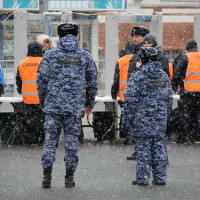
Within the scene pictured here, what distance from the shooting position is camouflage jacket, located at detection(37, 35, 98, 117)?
24.1ft

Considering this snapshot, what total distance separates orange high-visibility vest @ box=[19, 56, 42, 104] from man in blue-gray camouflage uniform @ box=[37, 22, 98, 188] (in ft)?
13.4

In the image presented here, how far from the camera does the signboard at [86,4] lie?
71.4 ft

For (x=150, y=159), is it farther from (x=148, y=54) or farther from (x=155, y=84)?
(x=148, y=54)

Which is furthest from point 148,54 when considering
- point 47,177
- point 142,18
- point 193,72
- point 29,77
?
point 142,18

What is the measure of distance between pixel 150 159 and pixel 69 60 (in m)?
1.57

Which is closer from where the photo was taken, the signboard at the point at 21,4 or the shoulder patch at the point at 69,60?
the shoulder patch at the point at 69,60

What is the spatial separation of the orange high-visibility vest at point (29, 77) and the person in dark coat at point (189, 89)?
2660mm

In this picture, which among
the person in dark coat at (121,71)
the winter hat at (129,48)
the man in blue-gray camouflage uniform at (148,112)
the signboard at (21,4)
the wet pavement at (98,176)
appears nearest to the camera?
the wet pavement at (98,176)

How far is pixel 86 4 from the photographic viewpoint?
2191cm

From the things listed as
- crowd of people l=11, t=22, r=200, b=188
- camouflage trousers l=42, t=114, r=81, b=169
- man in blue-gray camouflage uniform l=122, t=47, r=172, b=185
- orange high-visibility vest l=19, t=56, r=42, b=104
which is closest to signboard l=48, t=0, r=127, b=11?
orange high-visibility vest l=19, t=56, r=42, b=104

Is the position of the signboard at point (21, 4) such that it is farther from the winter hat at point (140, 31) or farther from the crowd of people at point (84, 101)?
the crowd of people at point (84, 101)

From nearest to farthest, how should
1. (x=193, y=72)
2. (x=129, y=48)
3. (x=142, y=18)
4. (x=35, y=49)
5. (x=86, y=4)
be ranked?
(x=129, y=48) → (x=35, y=49) → (x=193, y=72) → (x=142, y=18) → (x=86, y=4)

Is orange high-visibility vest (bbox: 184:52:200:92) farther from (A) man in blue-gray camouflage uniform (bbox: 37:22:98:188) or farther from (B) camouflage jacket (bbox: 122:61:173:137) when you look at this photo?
(A) man in blue-gray camouflage uniform (bbox: 37:22:98:188)

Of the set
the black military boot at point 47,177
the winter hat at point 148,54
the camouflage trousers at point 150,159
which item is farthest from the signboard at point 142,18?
the black military boot at point 47,177
